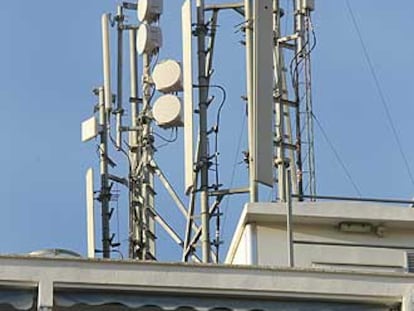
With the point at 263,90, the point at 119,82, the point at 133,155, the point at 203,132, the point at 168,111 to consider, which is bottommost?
the point at 203,132

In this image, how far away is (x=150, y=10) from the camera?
38500mm

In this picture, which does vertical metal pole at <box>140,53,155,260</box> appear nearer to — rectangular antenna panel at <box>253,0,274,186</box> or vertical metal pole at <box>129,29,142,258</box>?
vertical metal pole at <box>129,29,142,258</box>

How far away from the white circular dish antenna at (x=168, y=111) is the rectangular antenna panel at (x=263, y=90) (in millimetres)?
4267

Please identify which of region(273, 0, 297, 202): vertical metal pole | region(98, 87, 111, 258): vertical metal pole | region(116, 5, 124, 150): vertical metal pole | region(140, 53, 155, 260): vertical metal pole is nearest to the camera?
region(273, 0, 297, 202): vertical metal pole

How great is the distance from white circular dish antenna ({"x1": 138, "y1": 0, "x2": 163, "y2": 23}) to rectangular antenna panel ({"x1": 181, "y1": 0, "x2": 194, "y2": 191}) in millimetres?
4422

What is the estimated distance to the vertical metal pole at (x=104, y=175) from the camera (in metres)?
39.9

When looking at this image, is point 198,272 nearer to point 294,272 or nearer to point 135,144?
point 294,272

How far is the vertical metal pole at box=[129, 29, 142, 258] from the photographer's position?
38.6m

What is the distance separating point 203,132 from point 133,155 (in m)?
7.60

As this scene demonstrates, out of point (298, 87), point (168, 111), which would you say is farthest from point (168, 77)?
point (298, 87)

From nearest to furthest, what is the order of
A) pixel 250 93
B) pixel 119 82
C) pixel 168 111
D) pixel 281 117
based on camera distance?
pixel 250 93
pixel 281 117
pixel 168 111
pixel 119 82

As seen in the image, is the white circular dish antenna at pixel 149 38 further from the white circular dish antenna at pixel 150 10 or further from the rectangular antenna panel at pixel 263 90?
the rectangular antenna panel at pixel 263 90

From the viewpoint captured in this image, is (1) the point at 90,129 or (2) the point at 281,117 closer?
(2) the point at 281,117

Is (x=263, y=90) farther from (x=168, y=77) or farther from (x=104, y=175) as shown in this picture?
(x=104, y=175)
